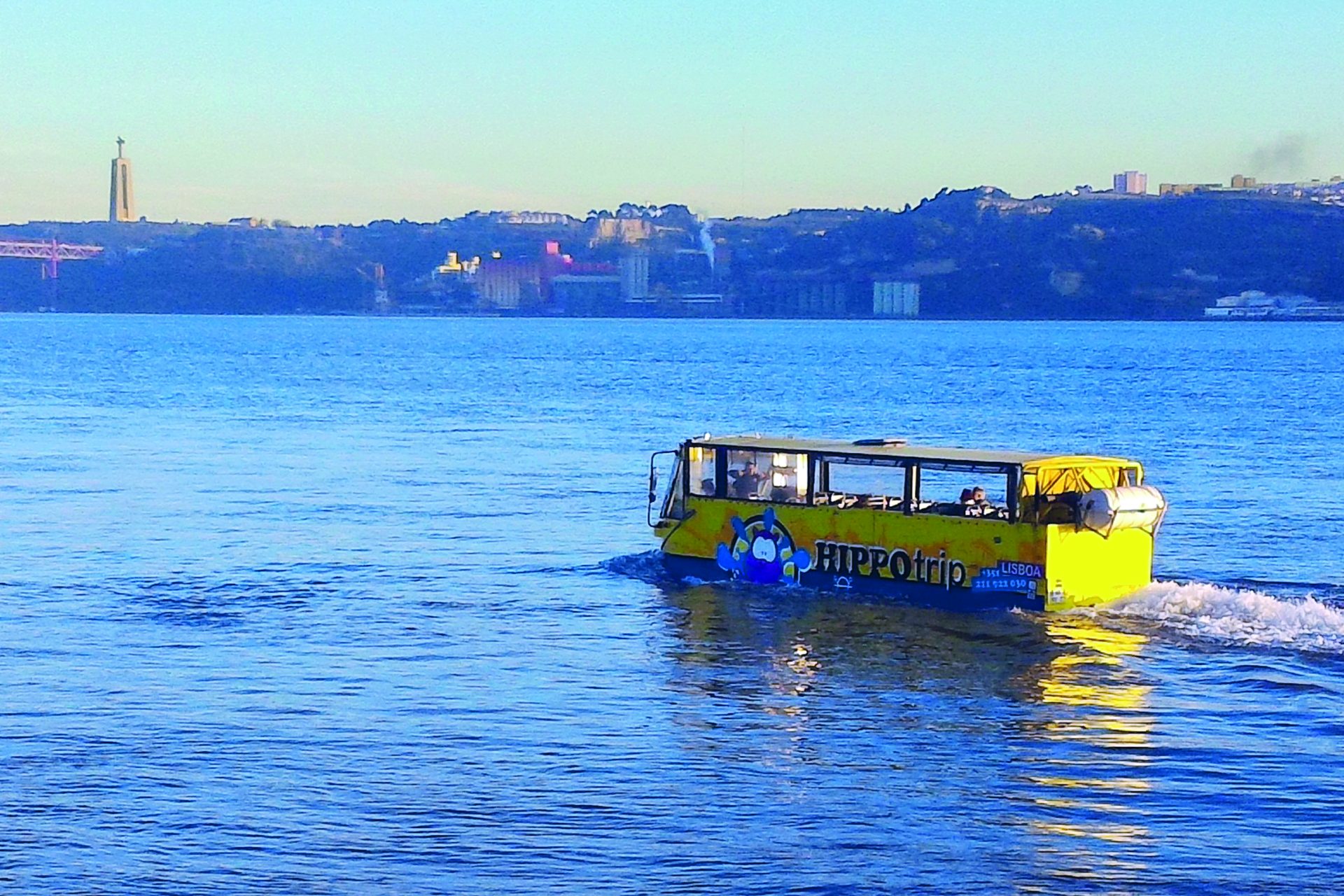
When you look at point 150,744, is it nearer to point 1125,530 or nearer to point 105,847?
point 105,847

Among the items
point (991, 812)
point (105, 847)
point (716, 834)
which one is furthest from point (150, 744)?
point (991, 812)

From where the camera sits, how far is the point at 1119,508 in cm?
2636

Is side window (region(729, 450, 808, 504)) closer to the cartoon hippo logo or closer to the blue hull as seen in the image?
the cartoon hippo logo

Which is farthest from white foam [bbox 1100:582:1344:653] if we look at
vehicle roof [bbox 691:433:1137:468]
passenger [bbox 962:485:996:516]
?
passenger [bbox 962:485:996:516]

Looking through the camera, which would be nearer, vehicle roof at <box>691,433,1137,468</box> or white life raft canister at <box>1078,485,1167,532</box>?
white life raft canister at <box>1078,485,1167,532</box>

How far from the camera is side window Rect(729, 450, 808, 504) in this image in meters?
29.7

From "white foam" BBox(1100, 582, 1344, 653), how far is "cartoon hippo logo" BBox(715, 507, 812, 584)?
494 cm

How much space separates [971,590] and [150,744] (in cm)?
1248

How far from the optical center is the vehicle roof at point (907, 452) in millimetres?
27109

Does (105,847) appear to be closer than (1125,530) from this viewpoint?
Yes

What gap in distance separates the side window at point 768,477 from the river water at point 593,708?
1.69 m

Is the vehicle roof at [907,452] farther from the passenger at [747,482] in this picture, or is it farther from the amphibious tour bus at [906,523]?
the passenger at [747,482]

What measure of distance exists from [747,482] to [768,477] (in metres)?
0.46

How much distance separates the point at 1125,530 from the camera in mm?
27062
